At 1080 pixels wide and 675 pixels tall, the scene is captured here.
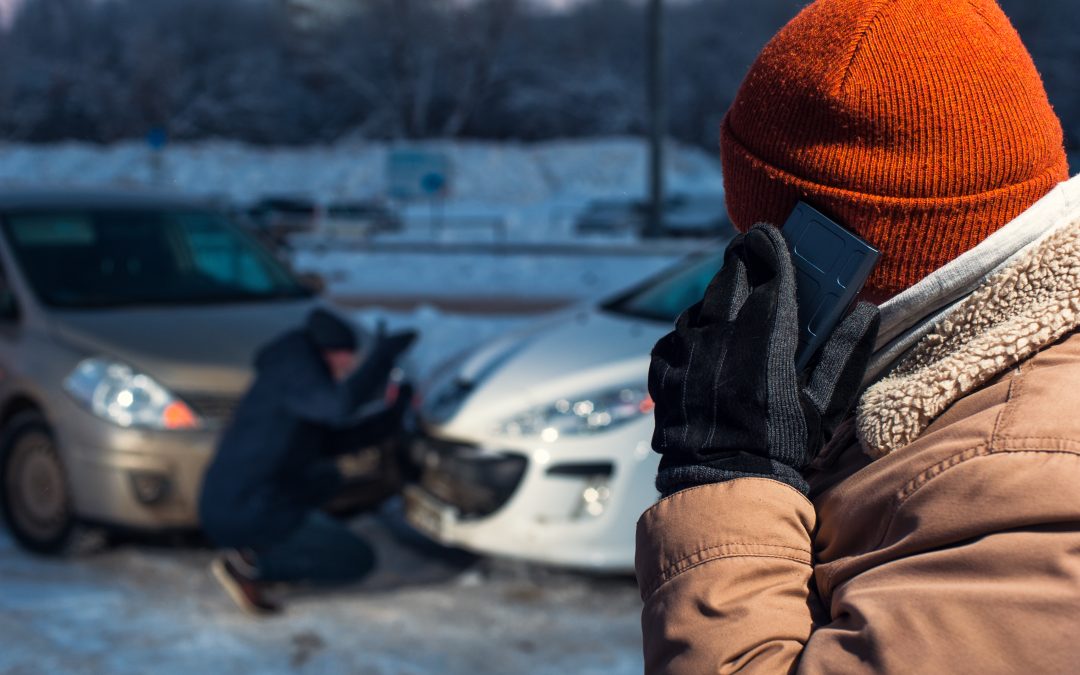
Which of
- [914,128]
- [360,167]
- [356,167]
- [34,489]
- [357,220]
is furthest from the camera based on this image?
[356,167]

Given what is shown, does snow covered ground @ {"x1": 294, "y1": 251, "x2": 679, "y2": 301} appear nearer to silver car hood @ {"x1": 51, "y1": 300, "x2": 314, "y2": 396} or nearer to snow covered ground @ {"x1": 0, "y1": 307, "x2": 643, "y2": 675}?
silver car hood @ {"x1": 51, "y1": 300, "x2": 314, "y2": 396}

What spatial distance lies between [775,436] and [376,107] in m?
60.3

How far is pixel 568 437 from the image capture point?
3953 millimetres

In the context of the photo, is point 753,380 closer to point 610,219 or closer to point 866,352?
point 866,352

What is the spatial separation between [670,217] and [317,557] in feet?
81.8

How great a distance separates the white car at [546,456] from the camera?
389cm

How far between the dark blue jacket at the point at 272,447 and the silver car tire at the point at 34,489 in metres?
0.95

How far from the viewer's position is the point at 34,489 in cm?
479

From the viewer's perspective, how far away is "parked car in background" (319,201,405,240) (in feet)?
87.2

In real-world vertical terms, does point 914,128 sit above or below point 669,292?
above

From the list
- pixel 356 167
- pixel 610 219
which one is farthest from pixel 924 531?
pixel 356 167

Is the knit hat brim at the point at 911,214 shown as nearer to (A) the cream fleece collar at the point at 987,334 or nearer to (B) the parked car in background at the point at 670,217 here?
(A) the cream fleece collar at the point at 987,334

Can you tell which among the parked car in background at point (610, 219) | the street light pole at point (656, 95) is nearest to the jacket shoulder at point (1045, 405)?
the street light pole at point (656, 95)

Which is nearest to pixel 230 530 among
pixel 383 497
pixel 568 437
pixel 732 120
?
pixel 383 497
